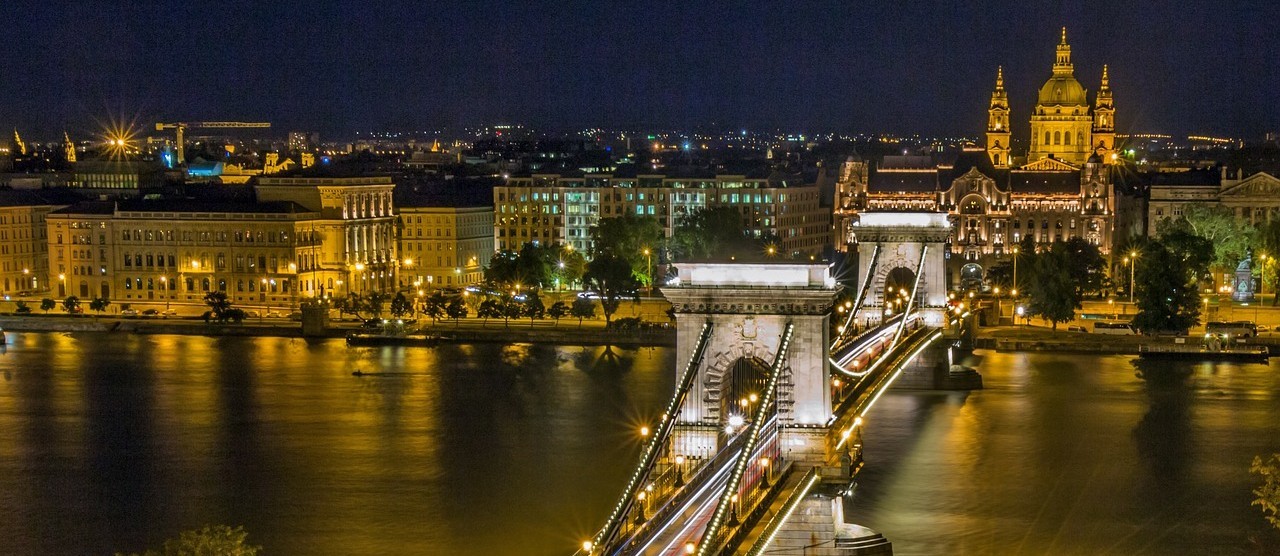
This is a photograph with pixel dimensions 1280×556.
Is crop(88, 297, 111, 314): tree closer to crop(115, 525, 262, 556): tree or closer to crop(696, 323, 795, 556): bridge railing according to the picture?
crop(115, 525, 262, 556): tree

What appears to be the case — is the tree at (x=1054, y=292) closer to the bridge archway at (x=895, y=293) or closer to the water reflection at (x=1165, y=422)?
the bridge archway at (x=895, y=293)

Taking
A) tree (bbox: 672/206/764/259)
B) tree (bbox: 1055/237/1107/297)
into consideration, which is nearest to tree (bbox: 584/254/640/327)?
tree (bbox: 672/206/764/259)

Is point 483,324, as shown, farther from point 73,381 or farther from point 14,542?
point 14,542

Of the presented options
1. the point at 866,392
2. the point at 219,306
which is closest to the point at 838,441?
the point at 866,392

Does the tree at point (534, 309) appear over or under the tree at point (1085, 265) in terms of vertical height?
under

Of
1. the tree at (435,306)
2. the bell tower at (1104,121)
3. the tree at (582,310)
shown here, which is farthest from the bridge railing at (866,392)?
the bell tower at (1104,121)

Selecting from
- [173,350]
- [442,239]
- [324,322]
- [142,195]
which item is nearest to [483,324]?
[324,322]
